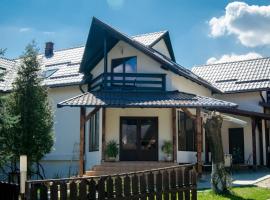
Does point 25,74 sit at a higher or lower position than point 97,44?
lower

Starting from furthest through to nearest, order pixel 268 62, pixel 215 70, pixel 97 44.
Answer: pixel 215 70 → pixel 268 62 → pixel 97 44

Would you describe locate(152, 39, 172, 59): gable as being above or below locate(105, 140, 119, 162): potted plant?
above

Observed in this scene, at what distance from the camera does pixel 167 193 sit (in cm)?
873

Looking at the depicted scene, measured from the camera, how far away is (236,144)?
23.1 meters

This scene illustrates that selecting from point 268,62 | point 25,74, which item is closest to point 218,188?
point 25,74

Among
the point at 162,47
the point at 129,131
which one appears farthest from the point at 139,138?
the point at 162,47

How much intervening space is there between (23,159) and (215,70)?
65.4 feet

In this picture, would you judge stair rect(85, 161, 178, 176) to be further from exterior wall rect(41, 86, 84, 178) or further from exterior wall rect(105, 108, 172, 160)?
exterior wall rect(41, 86, 84, 178)

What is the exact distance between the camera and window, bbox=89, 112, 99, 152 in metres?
19.3

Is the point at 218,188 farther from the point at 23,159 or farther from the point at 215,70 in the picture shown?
the point at 215,70

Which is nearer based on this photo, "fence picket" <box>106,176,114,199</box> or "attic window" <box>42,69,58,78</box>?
"fence picket" <box>106,176,114,199</box>

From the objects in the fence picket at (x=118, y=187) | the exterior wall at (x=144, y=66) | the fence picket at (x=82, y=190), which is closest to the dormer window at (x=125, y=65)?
the exterior wall at (x=144, y=66)

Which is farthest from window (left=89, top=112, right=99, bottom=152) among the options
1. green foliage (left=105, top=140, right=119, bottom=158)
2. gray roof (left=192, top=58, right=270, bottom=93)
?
gray roof (left=192, top=58, right=270, bottom=93)

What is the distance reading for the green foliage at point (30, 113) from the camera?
1680 centimetres
